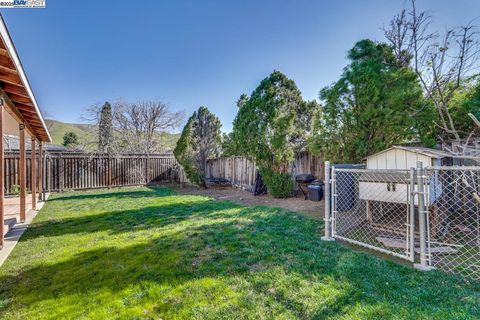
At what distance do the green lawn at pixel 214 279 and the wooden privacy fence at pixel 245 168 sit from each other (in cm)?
347

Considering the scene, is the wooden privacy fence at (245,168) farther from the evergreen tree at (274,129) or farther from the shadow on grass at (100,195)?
the shadow on grass at (100,195)

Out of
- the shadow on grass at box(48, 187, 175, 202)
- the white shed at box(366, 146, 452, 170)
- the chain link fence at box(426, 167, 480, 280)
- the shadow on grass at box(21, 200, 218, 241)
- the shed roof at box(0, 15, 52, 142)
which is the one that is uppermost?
the shed roof at box(0, 15, 52, 142)

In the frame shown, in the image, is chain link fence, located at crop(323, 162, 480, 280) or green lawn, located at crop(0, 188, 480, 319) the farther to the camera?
chain link fence, located at crop(323, 162, 480, 280)

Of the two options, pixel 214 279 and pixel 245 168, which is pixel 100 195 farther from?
pixel 214 279

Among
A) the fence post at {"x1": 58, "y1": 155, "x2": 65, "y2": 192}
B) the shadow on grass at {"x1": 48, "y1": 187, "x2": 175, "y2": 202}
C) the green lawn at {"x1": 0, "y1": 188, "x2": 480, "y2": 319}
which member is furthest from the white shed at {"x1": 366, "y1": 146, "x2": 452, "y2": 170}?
the fence post at {"x1": 58, "y1": 155, "x2": 65, "y2": 192}

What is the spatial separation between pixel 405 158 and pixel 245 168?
6.64m

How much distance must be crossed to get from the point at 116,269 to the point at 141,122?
15.4m

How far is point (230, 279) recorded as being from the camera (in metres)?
2.53

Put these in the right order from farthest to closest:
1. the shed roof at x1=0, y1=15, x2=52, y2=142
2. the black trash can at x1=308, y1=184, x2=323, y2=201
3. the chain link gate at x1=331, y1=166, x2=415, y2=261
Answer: the black trash can at x1=308, y1=184, x2=323, y2=201, the chain link gate at x1=331, y1=166, x2=415, y2=261, the shed roof at x1=0, y1=15, x2=52, y2=142

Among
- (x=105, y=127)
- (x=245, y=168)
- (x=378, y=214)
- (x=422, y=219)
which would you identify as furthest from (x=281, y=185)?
(x=105, y=127)

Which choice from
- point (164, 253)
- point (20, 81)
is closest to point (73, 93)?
point (20, 81)

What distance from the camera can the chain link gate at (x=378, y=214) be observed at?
3434 mm

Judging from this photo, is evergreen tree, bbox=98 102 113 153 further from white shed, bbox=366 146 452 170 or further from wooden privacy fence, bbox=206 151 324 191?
white shed, bbox=366 146 452 170

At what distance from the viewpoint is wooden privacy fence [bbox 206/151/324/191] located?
298 inches
